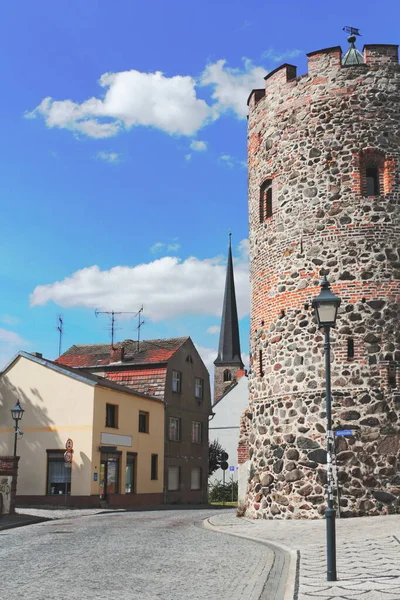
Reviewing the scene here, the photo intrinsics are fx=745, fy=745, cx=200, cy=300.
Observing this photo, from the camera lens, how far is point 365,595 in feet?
28.0

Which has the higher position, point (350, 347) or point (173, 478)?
point (350, 347)

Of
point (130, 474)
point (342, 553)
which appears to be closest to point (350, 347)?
point (342, 553)

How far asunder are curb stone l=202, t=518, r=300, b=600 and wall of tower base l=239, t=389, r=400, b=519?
4.14 m

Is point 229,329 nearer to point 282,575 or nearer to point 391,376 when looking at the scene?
point 391,376

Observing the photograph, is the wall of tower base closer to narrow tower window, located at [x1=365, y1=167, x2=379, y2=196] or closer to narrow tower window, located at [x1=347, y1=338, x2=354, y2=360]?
narrow tower window, located at [x1=347, y1=338, x2=354, y2=360]

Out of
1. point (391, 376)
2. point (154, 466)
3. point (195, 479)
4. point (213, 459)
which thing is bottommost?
point (195, 479)

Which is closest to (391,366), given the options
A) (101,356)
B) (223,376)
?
Answer: (101,356)

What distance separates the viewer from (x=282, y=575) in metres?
10.6

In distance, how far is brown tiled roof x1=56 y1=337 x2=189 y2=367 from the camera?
44.1 m

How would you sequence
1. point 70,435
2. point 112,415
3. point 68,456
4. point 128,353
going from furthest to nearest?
point 128,353 → point 112,415 → point 70,435 → point 68,456

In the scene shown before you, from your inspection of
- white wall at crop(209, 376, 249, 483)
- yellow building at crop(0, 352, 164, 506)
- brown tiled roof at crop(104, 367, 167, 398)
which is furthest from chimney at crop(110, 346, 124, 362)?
white wall at crop(209, 376, 249, 483)

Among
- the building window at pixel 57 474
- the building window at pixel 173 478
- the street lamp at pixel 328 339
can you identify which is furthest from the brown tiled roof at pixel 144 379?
the street lamp at pixel 328 339

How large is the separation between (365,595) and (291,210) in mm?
13484

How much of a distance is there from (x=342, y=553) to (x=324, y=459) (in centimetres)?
668
